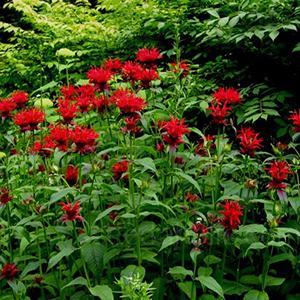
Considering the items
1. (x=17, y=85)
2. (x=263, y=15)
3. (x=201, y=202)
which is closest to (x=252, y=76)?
(x=263, y=15)

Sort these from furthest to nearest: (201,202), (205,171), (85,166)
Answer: (205,171) < (201,202) < (85,166)

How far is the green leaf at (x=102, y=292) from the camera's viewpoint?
1648 millimetres

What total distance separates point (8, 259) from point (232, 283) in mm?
819

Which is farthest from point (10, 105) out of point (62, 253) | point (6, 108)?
point (62, 253)

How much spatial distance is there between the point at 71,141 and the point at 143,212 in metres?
0.33

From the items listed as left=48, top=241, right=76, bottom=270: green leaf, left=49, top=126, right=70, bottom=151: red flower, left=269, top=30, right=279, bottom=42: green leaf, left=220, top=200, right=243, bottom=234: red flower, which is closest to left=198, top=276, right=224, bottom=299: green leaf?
left=220, top=200, right=243, bottom=234: red flower

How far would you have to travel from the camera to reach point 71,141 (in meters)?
1.89

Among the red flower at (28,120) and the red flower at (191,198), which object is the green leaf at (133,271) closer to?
the red flower at (191,198)

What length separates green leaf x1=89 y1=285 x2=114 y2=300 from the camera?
165 centimetres

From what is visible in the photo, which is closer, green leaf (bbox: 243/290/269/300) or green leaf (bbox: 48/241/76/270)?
green leaf (bbox: 48/241/76/270)

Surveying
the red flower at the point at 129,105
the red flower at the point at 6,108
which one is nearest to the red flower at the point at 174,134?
the red flower at the point at 129,105

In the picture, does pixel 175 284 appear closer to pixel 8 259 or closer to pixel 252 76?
pixel 8 259

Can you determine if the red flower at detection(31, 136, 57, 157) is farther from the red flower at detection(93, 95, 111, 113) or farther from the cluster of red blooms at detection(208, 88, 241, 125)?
the cluster of red blooms at detection(208, 88, 241, 125)

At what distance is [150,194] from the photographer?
1797 mm
